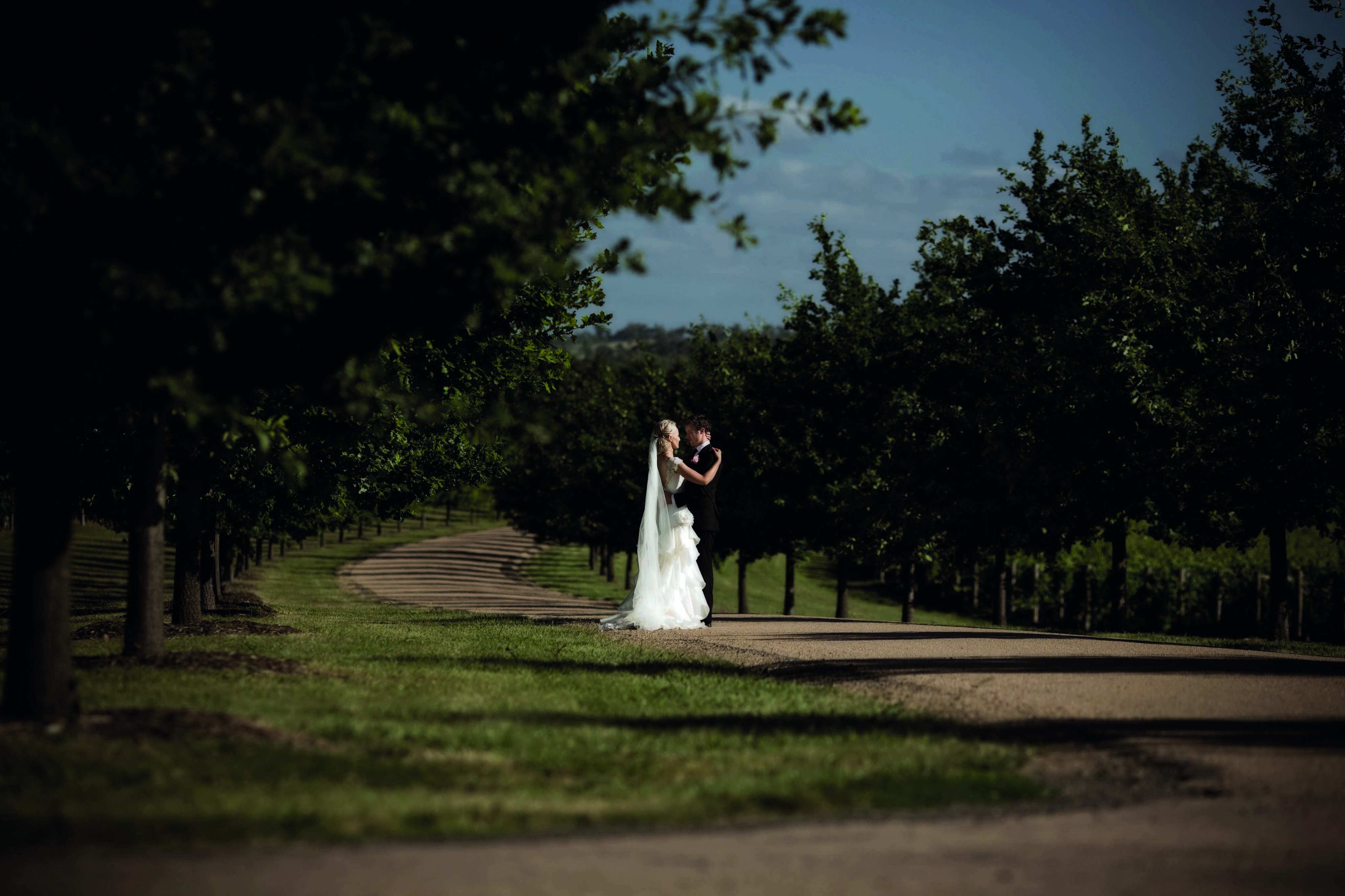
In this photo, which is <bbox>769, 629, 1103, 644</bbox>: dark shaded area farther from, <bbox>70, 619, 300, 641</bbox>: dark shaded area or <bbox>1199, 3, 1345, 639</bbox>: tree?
<bbox>70, 619, 300, 641</bbox>: dark shaded area

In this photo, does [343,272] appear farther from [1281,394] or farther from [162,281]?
[1281,394]

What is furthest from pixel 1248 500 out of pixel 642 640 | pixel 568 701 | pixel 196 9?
pixel 196 9

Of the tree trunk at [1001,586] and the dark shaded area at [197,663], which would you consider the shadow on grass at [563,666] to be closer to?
the dark shaded area at [197,663]

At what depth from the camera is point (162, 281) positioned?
5785 millimetres

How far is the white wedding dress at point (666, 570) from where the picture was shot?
1371 centimetres

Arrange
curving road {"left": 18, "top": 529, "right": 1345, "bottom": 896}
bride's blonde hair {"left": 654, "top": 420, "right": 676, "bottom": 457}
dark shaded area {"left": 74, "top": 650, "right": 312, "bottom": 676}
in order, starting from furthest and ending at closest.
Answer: bride's blonde hair {"left": 654, "top": 420, "right": 676, "bottom": 457} < dark shaded area {"left": 74, "top": 650, "right": 312, "bottom": 676} < curving road {"left": 18, "top": 529, "right": 1345, "bottom": 896}

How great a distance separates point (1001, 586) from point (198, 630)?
1888cm

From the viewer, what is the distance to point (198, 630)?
39.2 ft

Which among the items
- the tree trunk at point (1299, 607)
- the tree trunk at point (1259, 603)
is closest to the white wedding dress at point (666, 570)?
the tree trunk at point (1299, 607)

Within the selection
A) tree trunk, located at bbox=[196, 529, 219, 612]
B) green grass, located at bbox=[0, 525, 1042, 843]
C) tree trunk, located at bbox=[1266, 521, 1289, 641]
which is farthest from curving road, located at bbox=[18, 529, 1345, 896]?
tree trunk, located at bbox=[196, 529, 219, 612]

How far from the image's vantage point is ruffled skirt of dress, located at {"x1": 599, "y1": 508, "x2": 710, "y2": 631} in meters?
13.7

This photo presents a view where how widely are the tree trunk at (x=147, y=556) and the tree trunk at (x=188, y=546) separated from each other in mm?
2791

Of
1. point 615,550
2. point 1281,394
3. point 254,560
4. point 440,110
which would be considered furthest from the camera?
point 254,560

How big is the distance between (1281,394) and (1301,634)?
15.7 m
